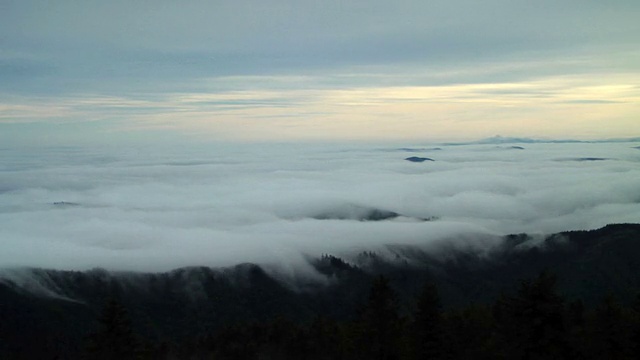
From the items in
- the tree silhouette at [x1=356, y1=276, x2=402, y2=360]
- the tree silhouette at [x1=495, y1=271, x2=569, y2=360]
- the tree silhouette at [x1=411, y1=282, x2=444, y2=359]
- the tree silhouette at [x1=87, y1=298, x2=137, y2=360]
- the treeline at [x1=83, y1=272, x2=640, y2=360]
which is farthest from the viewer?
the tree silhouette at [x1=356, y1=276, x2=402, y2=360]

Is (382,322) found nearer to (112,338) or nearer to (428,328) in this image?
(428,328)

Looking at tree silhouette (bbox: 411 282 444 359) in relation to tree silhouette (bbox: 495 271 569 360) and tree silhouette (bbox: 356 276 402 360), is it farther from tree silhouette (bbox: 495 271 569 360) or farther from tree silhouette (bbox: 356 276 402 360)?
tree silhouette (bbox: 495 271 569 360)

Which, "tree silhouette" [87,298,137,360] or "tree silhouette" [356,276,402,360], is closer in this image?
"tree silhouette" [87,298,137,360]

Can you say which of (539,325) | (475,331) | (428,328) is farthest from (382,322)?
(539,325)

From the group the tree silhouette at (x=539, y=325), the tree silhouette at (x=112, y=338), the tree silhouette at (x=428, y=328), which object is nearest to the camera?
the tree silhouette at (x=539, y=325)

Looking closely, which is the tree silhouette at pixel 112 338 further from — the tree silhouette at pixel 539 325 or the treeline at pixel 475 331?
the tree silhouette at pixel 539 325

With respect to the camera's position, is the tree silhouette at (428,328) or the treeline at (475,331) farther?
the tree silhouette at (428,328)

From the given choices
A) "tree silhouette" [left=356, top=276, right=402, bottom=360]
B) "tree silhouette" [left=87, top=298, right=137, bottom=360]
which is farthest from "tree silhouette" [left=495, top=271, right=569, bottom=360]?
"tree silhouette" [left=87, top=298, right=137, bottom=360]

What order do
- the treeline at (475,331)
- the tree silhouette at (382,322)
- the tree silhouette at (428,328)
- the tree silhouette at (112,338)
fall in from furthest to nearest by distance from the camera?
1. the tree silhouette at (382,322)
2. the tree silhouette at (428,328)
3. the tree silhouette at (112,338)
4. the treeline at (475,331)

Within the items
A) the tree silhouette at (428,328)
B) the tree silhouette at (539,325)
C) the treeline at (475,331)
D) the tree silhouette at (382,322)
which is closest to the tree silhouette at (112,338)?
the treeline at (475,331)

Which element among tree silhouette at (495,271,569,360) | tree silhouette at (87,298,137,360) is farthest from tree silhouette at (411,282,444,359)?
tree silhouette at (87,298,137,360)

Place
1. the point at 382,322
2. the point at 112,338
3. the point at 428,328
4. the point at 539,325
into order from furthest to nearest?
the point at 382,322, the point at 428,328, the point at 112,338, the point at 539,325

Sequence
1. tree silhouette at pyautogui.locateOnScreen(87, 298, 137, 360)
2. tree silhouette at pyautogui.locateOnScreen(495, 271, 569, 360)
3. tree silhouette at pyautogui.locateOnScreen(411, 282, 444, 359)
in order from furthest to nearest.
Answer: tree silhouette at pyautogui.locateOnScreen(411, 282, 444, 359), tree silhouette at pyautogui.locateOnScreen(87, 298, 137, 360), tree silhouette at pyautogui.locateOnScreen(495, 271, 569, 360)
